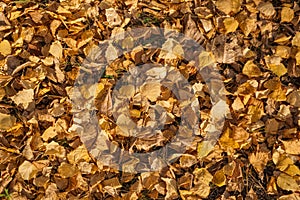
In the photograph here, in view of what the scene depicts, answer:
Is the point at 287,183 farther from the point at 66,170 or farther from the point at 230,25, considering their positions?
the point at 66,170

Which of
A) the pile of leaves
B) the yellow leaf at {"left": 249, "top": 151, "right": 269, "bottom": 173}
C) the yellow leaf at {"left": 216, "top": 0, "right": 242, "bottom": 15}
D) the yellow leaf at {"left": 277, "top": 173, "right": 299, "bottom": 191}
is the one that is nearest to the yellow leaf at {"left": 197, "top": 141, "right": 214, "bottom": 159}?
the pile of leaves

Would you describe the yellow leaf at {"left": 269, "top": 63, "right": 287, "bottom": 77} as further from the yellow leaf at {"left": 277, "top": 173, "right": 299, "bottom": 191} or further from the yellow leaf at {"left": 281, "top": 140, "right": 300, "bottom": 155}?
the yellow leaf at {"left": 277, "top": 173, "right": 299, "bottom": 191}

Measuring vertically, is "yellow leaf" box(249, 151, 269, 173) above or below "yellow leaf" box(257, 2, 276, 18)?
below

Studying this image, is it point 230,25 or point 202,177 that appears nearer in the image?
point 202,177

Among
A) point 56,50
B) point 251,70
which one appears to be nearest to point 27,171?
point 56,50

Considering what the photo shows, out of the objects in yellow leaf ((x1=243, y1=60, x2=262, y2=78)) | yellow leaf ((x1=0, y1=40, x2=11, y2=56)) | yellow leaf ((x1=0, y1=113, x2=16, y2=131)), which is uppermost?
yellow leaf ((x1=0, y1=40, x2=11, y2=56))

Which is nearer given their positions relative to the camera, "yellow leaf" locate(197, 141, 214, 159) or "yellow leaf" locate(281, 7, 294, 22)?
"yellow leaf" locate(197, 141, 214, 159)

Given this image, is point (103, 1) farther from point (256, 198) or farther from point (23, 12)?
point (256, 198)

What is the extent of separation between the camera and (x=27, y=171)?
4.98 ft

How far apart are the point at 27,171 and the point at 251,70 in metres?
0.79

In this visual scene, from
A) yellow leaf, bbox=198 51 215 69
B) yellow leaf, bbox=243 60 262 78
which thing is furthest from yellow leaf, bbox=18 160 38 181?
yellow leaf, bbox=243 60 262 78

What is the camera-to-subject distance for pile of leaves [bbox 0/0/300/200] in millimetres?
1518

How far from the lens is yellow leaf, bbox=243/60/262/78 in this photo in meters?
1.61

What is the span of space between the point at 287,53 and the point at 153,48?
1.47 ft
